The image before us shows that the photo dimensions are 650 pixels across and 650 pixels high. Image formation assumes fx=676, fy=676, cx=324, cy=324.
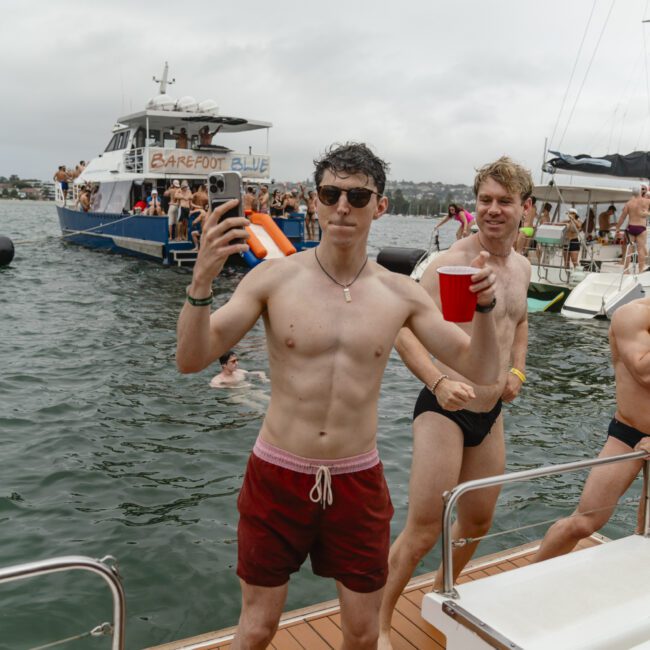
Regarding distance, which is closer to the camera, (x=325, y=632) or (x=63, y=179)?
(x=325, y=632)

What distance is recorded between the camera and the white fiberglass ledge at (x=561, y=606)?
259 cm

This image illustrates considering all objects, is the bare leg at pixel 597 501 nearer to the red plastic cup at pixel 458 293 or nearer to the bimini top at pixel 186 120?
the red plastic cup at pixel 458 293

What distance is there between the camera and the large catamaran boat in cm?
2383

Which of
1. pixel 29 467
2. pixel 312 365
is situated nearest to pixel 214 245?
pixel 312 365

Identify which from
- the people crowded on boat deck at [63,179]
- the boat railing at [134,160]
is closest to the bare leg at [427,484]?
the boat railing at [134,160]

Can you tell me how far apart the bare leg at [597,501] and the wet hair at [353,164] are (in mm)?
2089

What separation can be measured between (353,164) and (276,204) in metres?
24.6

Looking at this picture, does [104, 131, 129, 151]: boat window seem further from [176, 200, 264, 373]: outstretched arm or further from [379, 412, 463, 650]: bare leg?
[176, 200, 264, 373]: outstretched arm

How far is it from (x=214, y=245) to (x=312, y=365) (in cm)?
60

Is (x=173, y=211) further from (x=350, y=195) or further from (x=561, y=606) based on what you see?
(x=561, y=606)

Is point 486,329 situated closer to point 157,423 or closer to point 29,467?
point 29,467

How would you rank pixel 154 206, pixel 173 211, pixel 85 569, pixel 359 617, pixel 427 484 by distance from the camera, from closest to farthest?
1. pixel 85 569
2. pixel 359 617
3. pixel 427 484
4. pixel 173 211
5. pixel 154 206

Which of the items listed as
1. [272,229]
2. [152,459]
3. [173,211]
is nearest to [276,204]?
[173,211]

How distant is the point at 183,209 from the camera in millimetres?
22922
